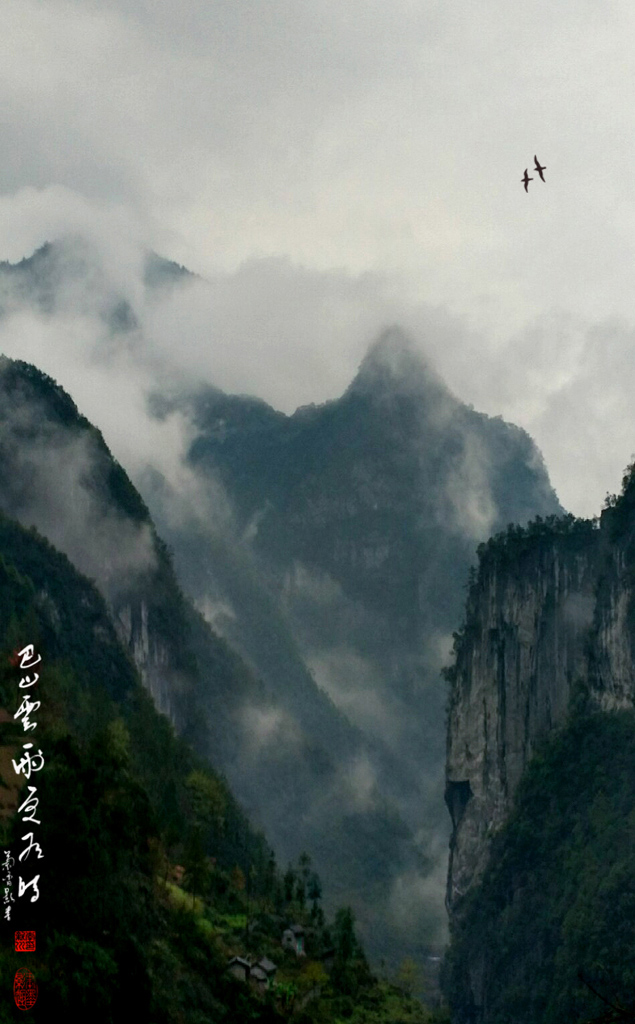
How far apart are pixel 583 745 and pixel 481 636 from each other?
25584mm

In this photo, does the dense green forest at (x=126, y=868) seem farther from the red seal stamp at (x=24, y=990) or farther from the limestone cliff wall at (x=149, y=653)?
the limestone cliff wall at (x=149, y=653)

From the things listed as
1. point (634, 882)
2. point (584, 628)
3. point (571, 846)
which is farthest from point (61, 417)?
point (634, 882)

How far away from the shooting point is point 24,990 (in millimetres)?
40688

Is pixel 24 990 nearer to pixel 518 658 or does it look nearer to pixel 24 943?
pixel 24 943

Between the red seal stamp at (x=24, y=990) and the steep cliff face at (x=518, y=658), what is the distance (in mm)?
84442

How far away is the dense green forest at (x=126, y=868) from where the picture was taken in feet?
159

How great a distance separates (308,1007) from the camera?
242 feet

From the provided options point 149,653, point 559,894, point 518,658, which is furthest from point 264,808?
point 559,894

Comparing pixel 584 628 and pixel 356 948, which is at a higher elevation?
pixel 584 628

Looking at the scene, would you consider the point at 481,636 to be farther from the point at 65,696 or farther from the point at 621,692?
the point at 65,696

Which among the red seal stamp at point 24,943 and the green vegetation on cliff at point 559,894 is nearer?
the red seal stamp at point 24,943

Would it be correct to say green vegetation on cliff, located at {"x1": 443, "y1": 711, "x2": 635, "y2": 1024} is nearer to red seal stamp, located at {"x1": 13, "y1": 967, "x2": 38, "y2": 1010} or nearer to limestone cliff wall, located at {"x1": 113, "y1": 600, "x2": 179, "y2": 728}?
limestone cliff wall, located at {"x1": 113, "y1": 600, "x2": 179, "y2": 728}

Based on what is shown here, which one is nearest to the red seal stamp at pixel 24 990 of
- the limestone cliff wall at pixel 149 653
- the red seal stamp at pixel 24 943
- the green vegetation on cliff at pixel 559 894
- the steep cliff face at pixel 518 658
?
the red seal stamp at pixel 24 943

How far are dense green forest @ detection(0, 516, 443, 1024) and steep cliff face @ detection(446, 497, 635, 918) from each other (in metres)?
21.1
